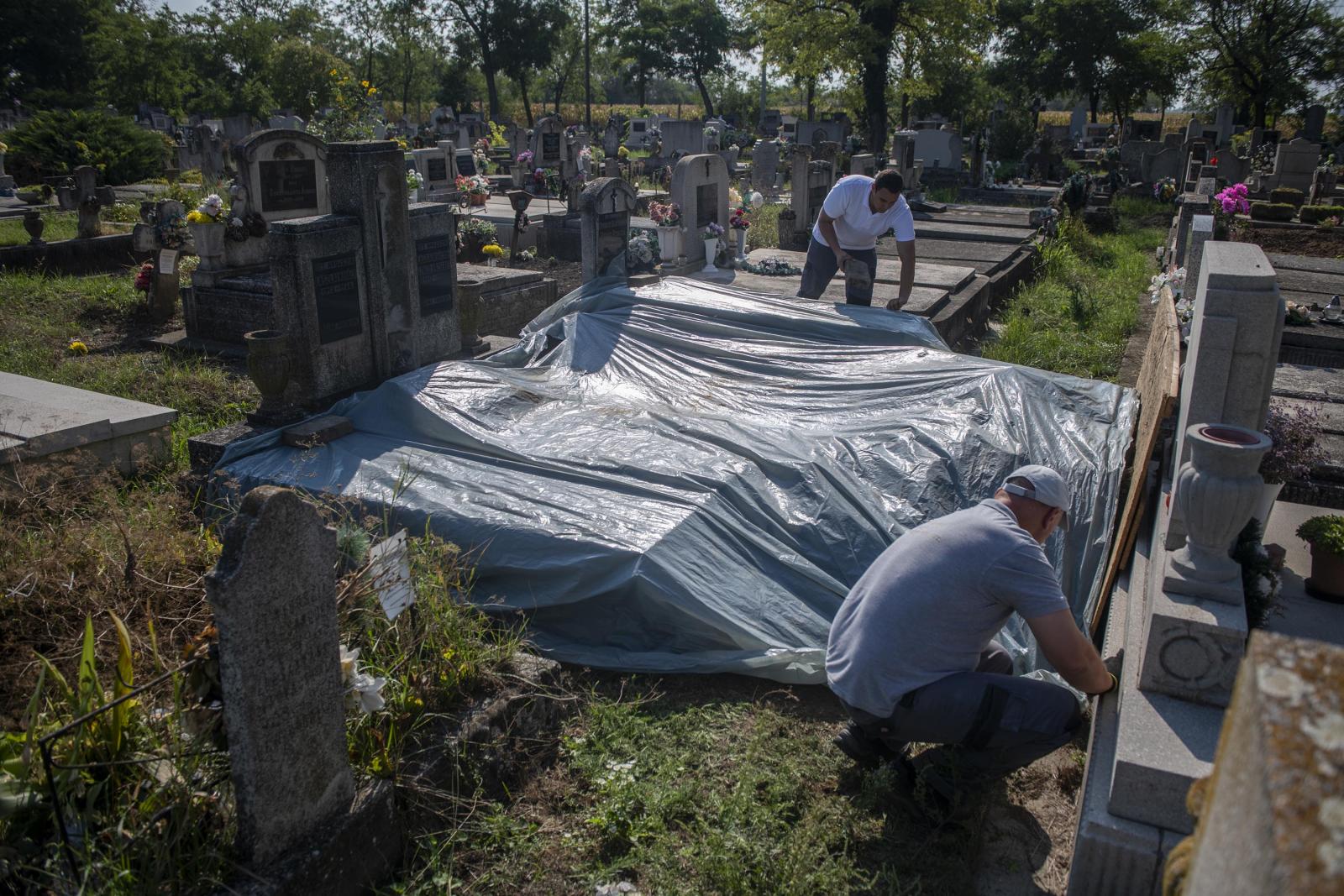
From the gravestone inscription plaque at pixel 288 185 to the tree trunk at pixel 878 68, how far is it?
21.8m

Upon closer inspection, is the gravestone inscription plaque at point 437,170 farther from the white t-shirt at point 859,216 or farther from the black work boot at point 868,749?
the black work boot at point 868,749

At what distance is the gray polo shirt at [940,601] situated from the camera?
306cm

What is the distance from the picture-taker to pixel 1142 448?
4.69m

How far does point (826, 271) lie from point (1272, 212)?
11.3 m

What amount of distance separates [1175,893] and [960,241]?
14600 mm

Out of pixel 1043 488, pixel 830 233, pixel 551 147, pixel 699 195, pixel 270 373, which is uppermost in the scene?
pixel 551 147

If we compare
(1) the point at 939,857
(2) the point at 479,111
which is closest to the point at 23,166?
(1) the point at 939,857

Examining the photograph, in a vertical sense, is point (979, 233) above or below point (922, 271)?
above

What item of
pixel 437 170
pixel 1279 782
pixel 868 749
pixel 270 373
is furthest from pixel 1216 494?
pixel 437 170

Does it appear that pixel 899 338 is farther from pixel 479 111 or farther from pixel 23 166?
pixel 479 111

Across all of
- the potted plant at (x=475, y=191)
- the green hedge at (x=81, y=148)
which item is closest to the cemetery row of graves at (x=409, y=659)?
the potted plant at (x=475, y=191)

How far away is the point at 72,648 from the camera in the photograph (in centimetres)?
335

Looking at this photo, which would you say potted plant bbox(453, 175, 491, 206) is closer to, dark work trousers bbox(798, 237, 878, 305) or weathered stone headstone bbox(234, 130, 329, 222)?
weathered stone headstone bbox(234, 130, 329, 222)

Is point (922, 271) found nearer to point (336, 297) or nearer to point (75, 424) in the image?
point (336, 297)
